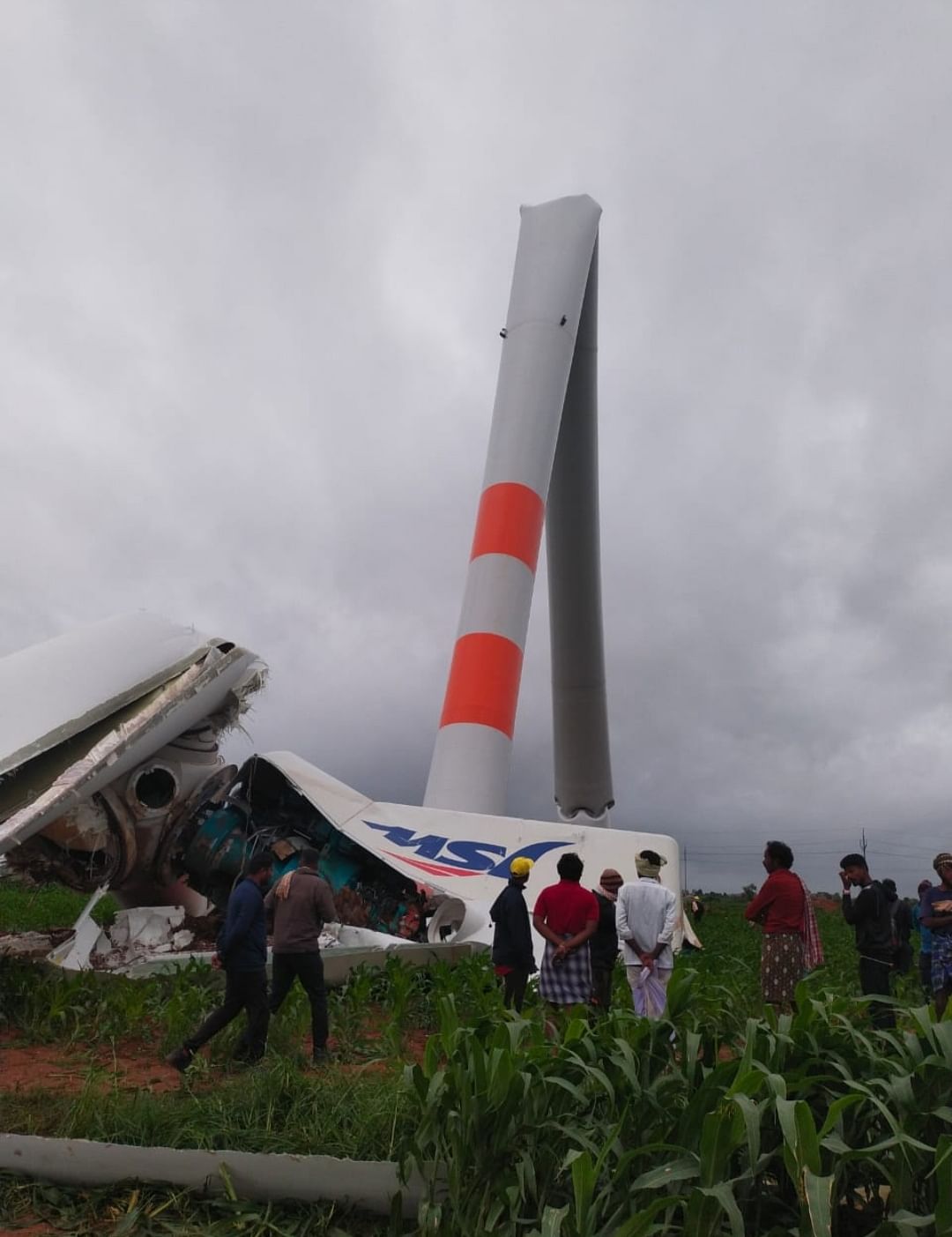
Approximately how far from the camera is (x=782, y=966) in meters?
5.50

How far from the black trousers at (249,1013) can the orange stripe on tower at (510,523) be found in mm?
9529

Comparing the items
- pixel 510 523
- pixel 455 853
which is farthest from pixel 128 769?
pixel 510 523

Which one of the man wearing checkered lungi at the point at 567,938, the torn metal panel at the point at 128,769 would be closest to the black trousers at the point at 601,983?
the man wearing checkered lungi at the point at 567,938

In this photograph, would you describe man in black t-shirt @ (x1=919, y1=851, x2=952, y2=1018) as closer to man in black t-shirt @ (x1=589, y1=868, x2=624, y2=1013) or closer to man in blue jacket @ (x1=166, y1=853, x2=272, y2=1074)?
man in black t-shirt @ (x1=589, y1=868, x2=624, y2=1013)

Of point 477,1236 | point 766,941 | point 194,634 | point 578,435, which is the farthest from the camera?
point 578,435

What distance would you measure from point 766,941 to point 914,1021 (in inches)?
91.4

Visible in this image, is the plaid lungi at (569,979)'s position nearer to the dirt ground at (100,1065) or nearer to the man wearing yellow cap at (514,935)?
the man wearing yellow cap at (514,935)

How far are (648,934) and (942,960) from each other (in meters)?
2.06

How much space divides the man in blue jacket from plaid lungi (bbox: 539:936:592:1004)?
160 centimetres

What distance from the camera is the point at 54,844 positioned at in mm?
7520

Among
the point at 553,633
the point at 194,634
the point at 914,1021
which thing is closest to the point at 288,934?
the point at 914,1021

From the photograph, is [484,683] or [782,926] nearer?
[782,926]

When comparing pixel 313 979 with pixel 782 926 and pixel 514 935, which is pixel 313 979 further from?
pixel 782 926

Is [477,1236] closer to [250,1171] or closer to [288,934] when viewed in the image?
[250,1171]
